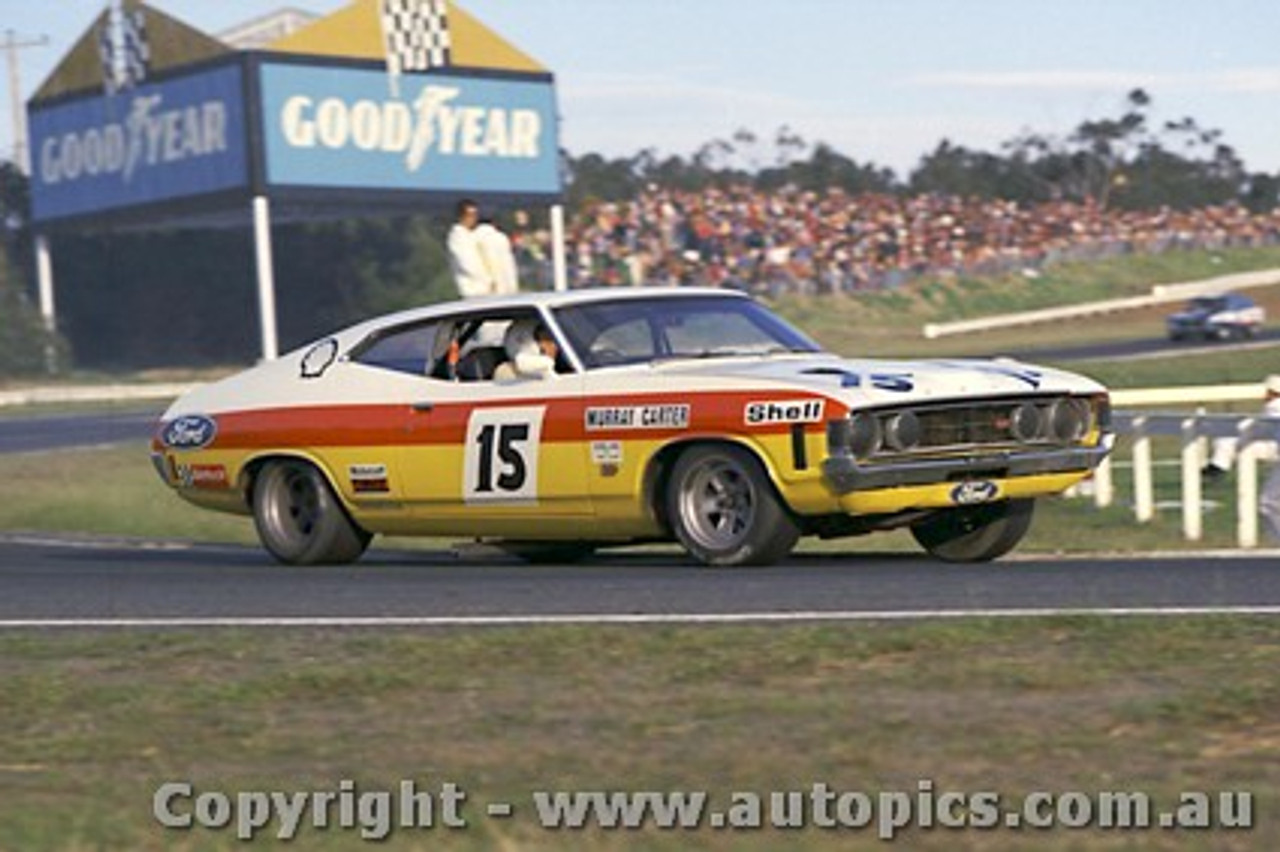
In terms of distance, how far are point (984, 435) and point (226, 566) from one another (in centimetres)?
434

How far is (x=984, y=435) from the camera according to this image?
11047 mm

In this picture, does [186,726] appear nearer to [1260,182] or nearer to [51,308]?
[51,308]

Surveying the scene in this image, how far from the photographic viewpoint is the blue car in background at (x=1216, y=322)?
182 feet

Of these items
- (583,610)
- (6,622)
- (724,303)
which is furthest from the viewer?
(724,303)

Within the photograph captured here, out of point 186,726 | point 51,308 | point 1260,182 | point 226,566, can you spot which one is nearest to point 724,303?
point 226,566

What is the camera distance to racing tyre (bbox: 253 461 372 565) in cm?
1273

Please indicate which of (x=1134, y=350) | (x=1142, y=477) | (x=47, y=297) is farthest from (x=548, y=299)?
(x=47, y=297)

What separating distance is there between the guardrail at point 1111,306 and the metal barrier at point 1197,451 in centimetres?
4717

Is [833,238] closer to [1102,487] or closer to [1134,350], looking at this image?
[1134,350]

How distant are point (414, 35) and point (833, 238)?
2387 cm

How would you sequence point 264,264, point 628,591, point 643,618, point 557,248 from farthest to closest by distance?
1. point 557,248
2. point 264,264
3. point 628,591
4. point 643,618

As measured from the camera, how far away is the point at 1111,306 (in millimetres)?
74125

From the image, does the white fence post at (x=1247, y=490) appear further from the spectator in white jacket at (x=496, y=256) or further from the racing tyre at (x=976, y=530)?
the spectator in white jacket at (x=496, y=256)

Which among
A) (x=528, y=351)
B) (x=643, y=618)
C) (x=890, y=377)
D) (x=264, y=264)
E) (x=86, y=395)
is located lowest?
(x=86, y=395)
